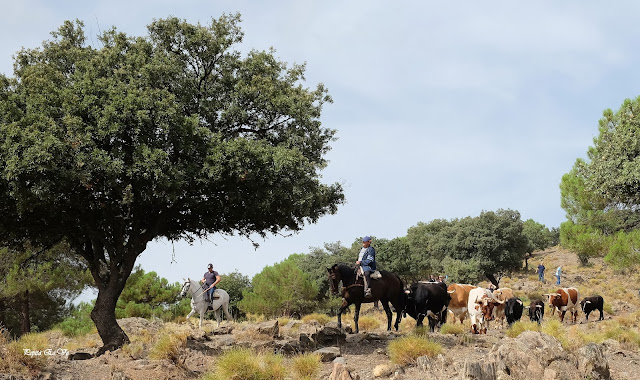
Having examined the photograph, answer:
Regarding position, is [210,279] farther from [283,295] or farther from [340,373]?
[283,295]

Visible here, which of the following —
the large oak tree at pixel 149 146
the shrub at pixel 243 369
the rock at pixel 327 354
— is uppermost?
the large oak tree at pixel 149 146

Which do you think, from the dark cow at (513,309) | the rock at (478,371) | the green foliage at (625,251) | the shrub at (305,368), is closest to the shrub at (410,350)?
the shrub at (305,368)

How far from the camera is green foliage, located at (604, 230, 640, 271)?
98.7ft

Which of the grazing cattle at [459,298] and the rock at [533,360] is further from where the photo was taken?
the grazing cattle at [459,298]

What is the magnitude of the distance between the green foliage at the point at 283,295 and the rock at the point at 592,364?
126 ft

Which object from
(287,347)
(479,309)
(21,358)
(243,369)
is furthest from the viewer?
(479,309)

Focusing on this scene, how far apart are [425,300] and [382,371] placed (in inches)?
291

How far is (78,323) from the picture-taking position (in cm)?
3528

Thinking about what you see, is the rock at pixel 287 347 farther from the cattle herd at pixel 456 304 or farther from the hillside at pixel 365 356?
the cattle herd at pixel 456 304

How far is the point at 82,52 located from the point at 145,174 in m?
5.72

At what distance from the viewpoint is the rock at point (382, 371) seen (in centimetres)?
1318

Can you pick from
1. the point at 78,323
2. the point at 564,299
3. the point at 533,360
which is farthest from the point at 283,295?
the point at 533,360

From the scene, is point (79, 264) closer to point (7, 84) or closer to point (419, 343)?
point (7, 84)

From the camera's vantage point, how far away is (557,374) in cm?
1187
